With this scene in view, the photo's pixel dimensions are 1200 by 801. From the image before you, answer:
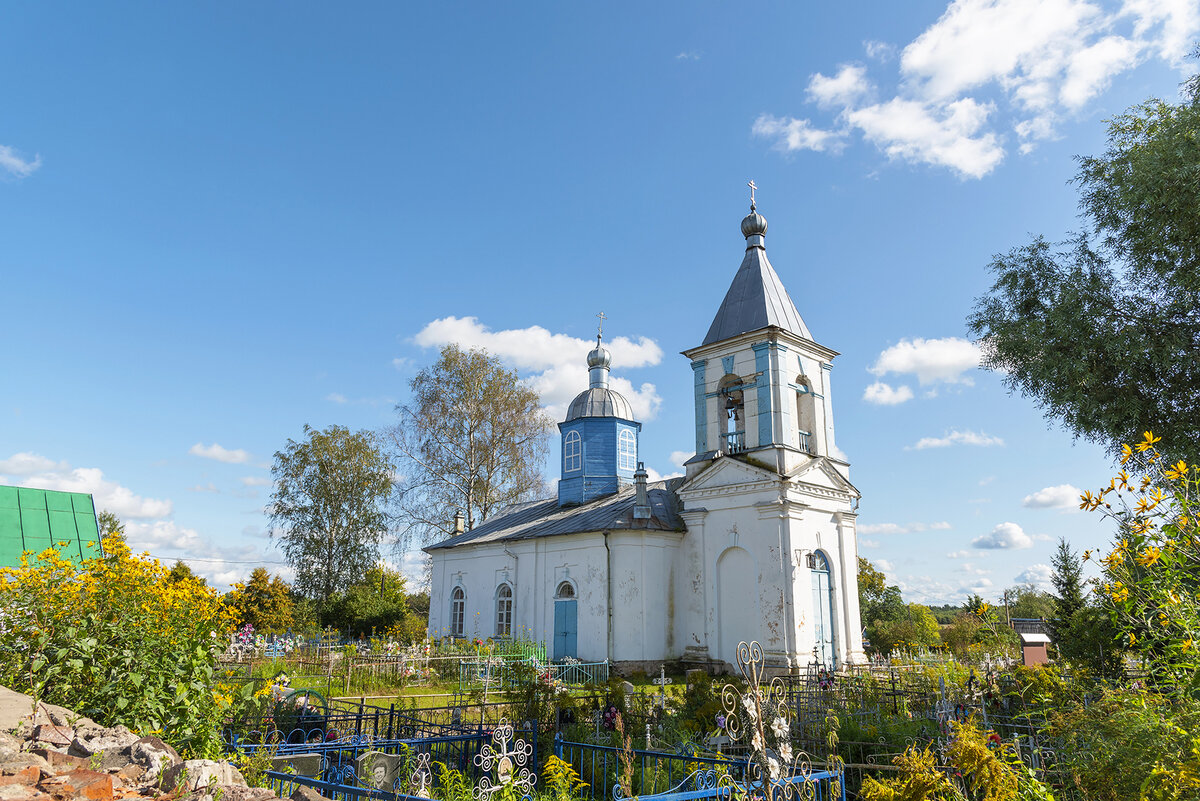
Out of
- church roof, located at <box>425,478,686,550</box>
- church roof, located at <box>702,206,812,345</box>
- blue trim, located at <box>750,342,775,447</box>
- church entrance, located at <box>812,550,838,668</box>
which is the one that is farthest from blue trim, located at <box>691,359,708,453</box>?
church entrance, located at <box>812,550,838,668</box>

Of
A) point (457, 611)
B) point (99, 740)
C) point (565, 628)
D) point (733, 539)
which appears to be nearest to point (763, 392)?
point (733, 539)

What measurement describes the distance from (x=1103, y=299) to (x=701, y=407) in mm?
9894

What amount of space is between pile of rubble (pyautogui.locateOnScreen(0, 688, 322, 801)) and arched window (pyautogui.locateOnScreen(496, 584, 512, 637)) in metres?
18.5

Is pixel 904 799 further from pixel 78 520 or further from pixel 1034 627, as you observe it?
pixel 1034 627

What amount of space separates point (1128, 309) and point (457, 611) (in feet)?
69.6

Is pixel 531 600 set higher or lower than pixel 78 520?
lower

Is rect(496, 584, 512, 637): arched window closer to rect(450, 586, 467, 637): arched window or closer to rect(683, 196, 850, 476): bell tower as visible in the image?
rect(450, 586, 467, 637): arched window

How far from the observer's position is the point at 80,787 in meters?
4.16

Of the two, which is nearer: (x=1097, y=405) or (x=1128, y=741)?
(x=1128, y=741)

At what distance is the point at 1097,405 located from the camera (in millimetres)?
12844

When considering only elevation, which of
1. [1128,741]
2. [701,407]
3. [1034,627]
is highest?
[701,407]

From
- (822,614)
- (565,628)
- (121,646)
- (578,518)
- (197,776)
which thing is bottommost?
(565,628)

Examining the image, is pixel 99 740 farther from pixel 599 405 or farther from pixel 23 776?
pixel 599 405

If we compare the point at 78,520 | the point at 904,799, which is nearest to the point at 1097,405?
the point at 904,799
